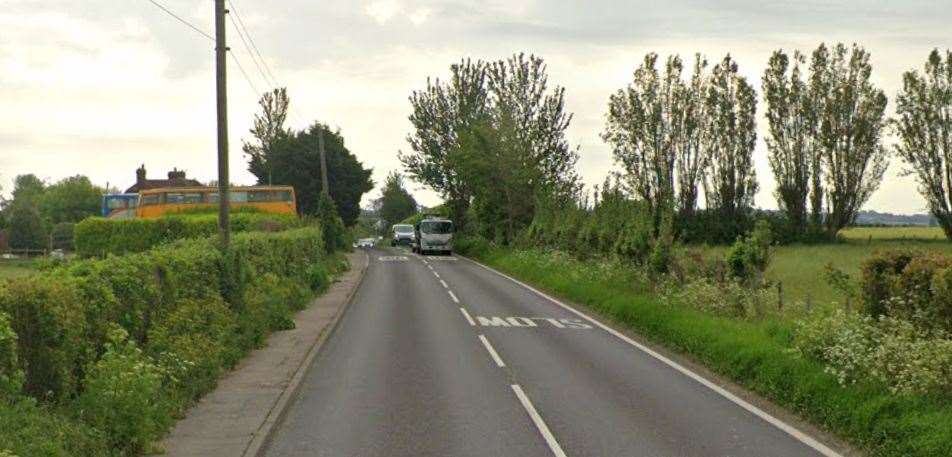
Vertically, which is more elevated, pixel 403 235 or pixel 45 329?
pixel 45 329

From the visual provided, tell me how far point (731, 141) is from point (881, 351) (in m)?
69.5

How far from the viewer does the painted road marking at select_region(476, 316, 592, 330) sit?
25.0 m

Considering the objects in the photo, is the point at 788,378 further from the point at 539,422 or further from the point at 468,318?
the point at 468,318

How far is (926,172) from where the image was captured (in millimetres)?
71312

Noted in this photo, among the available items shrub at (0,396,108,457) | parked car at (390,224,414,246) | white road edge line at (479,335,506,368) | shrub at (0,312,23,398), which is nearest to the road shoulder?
shrub at (0,396,108,457)

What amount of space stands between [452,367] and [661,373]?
381cm

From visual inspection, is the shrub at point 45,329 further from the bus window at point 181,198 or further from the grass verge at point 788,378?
the bus window at point 181,198

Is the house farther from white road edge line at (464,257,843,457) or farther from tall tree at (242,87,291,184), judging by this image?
white road edge line at (464,257,843,457)

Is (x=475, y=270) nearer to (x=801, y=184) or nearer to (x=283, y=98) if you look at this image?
(x=801, y=184)

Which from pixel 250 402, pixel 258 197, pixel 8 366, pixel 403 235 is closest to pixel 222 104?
pixel 250 402

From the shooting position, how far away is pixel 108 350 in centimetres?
1162

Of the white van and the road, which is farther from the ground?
the white van

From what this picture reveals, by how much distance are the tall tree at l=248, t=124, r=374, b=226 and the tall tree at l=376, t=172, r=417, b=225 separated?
3049cm

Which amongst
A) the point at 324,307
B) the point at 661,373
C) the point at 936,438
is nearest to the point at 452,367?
A: the point at 661,373
